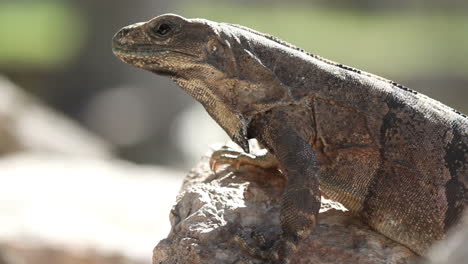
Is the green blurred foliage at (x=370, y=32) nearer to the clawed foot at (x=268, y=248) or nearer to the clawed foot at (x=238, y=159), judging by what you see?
the clawed foot at (x=238, y=159)

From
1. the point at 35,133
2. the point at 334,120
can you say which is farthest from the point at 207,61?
the point at 35,133

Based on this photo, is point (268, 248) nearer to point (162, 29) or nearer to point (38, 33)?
point (162, 29)

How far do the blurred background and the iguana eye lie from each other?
387 cm

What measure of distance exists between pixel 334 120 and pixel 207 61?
2.96 ft

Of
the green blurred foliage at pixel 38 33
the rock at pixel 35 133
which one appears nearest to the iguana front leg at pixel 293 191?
the rock at pixel 35 133

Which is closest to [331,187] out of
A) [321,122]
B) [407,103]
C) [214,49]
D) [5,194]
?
[321,122]

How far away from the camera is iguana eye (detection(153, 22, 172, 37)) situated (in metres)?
4.76

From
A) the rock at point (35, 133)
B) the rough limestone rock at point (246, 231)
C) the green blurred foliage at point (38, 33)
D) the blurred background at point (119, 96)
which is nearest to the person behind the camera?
the rough limestone rock at point (246, 231)

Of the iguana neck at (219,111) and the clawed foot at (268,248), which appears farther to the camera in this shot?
the iguana neck at (219,111)

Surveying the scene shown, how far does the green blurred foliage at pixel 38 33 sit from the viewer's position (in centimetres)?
2025

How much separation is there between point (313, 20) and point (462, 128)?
15230 mm

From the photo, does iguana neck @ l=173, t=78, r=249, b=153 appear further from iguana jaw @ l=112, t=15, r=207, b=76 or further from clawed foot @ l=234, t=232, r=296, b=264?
clawed foot @ l=234, t=232, r=296, b=264

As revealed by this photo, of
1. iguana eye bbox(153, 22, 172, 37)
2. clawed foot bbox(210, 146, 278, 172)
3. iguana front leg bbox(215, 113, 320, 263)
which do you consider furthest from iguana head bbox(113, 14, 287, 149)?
clawed foot bbox(210, 146, 278, 172)

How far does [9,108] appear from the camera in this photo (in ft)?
43.9
